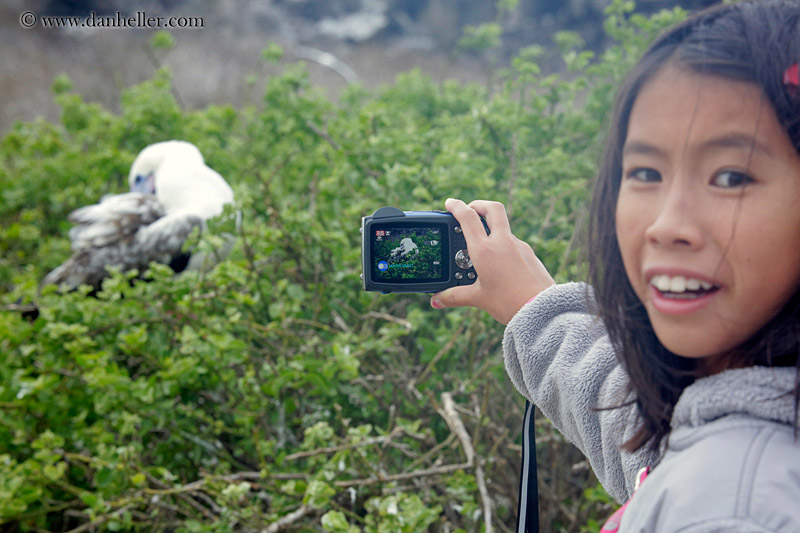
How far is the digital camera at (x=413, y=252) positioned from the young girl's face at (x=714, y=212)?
38 cm

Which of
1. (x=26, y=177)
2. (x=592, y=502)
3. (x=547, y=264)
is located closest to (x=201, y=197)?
(x=26, y=177)

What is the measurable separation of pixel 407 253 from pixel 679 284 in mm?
465

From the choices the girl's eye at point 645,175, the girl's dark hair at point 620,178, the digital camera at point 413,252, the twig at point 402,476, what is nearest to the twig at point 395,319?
the twig at point 402,476

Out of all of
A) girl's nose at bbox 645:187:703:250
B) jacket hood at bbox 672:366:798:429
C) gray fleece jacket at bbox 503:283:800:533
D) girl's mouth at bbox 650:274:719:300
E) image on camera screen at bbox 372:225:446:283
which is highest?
girl's nose at bbox 645:187:703:250

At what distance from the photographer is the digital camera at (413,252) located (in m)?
1.01

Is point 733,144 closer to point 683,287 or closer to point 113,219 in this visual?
point 683,287

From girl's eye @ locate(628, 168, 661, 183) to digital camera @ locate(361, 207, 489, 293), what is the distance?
1.14 feet

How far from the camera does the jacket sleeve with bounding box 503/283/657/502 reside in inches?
32.6

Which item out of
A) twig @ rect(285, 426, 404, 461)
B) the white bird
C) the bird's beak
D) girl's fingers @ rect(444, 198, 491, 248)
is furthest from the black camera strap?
the bird's beak

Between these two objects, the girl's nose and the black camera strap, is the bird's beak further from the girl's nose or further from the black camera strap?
the girl's nose

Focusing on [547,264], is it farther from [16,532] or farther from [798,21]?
[16,532]

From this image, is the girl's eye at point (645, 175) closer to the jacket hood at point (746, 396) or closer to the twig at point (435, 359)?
the jacket hood at point (746, 396)

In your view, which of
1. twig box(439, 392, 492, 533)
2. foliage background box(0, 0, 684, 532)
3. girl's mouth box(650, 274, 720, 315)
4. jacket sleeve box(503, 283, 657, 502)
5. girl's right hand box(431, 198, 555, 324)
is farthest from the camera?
foliage background box(0, 0, 684, 532)

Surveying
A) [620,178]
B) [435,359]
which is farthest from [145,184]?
[620,178]
